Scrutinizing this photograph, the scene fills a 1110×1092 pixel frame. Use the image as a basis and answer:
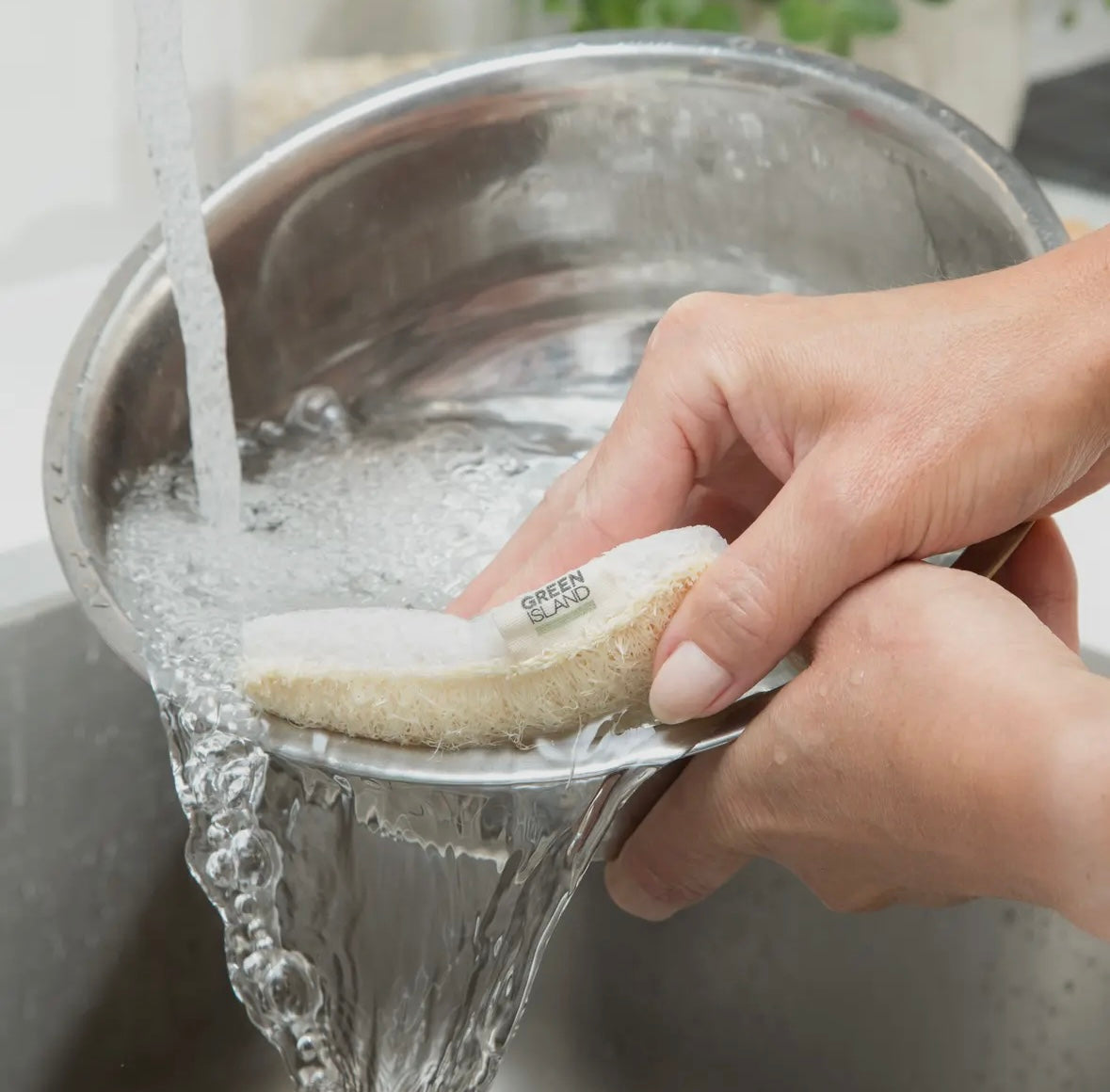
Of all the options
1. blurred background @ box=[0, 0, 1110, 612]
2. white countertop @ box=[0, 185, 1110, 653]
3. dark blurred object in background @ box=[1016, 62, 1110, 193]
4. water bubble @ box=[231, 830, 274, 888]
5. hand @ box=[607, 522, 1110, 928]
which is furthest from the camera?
dark blurred object in background @ box=[1016, 62, 1110, 193]

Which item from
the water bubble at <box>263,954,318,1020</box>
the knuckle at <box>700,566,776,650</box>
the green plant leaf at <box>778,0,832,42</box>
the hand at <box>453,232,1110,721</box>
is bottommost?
the water bubble at <box>263,954,318,1020</box>

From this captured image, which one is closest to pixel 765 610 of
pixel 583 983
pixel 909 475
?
pixel 909 475

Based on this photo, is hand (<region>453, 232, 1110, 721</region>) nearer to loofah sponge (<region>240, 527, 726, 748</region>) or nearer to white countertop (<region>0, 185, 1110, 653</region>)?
loofah sponge (<region>240, 527, 726, 748</region>)

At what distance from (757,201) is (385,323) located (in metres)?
0.15

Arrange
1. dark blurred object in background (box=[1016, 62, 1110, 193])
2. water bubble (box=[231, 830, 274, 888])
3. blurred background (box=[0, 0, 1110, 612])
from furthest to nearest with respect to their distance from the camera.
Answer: dark blurred object in background (box=[1016, 62, 1110, 193]), blurred background (box=[0, 0, 1110, 612]), water bubble (box=[231, 830, 274, 888])

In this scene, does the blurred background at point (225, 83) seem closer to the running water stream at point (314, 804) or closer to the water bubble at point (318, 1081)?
the running water stream at point (314, 804)

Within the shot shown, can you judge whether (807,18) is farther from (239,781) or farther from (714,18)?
(239,781)

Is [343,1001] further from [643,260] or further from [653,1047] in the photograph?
[643,260]

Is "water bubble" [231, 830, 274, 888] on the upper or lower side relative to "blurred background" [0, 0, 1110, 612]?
lower

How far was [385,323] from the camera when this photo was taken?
0.54m

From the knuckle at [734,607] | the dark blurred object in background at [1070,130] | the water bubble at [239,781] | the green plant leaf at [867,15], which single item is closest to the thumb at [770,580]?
the knuckle at [734,607]

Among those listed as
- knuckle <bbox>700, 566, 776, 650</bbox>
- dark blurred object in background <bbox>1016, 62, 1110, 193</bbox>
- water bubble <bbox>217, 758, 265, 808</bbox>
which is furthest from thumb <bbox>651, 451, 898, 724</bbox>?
dark blurred object in background <bbox>1016, 62, 1110, 193</bbox>

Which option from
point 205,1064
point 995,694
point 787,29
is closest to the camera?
point 995,694

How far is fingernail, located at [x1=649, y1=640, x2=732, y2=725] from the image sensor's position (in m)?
0.31
